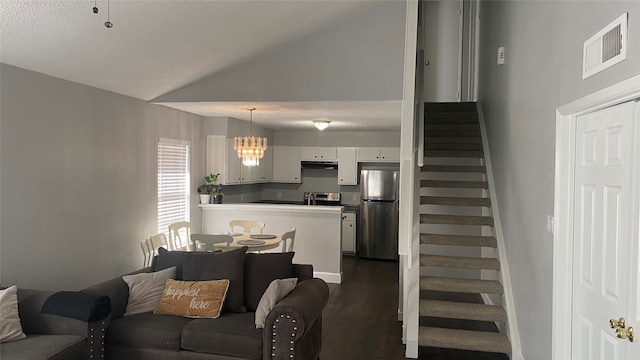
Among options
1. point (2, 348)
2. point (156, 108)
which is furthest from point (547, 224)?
point (156, 108)

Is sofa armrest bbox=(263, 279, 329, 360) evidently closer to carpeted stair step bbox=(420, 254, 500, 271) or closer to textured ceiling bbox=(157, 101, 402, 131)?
carpeted stair step bbox=(420, 254, 500, 271)

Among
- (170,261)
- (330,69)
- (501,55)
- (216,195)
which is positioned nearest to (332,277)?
(216,195)

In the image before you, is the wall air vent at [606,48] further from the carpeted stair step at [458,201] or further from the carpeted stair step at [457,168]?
the carpeted stair step at [457,168]

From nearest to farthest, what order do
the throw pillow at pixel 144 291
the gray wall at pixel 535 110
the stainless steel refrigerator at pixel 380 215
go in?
1. the gray wall at pixel 535 110
2. the throw pillow at pixel 144 291
3. the stainless steel refrigerator at pixel 380 215

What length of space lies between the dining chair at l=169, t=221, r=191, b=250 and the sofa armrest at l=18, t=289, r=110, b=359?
2.31 metres

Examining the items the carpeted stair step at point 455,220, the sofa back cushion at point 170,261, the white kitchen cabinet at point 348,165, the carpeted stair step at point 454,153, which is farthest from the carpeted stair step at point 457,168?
the white kitchen cabinet at point 348,165

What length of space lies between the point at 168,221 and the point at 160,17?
9.85 feet

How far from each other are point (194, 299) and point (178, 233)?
2.36m

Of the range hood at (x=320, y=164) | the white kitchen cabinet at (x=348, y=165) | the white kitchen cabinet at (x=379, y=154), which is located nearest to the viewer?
the white kitchen cabinet at (x=379, y=154)

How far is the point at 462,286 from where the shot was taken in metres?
4.17

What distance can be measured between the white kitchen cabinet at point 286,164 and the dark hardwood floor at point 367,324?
2.78 metres

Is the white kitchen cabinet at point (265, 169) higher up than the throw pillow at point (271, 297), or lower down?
higher up

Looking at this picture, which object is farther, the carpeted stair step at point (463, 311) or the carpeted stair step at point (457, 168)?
the carpeted stair step at point (457, 168)

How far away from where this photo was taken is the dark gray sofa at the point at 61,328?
112 inches
